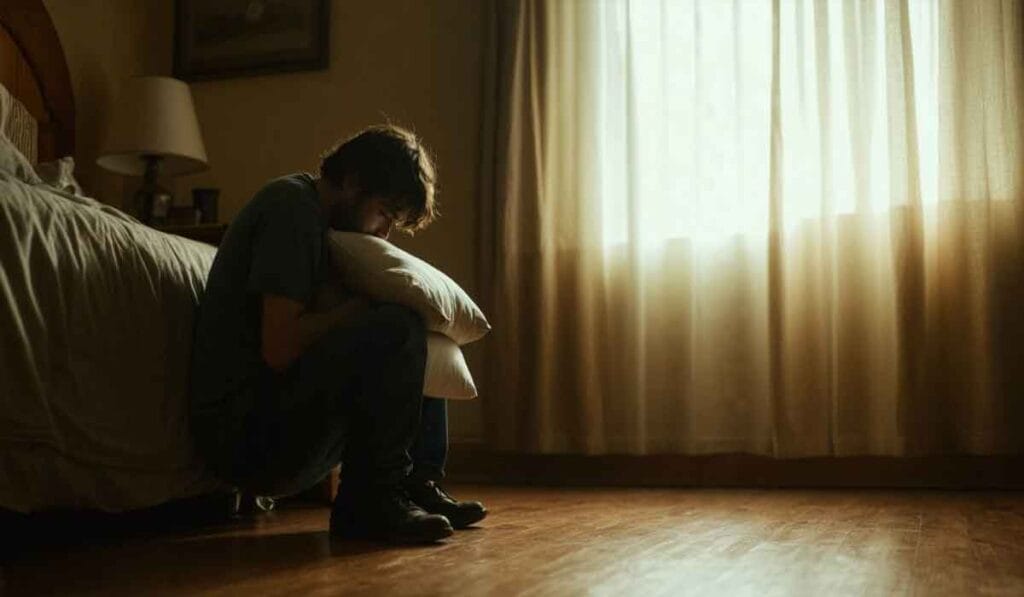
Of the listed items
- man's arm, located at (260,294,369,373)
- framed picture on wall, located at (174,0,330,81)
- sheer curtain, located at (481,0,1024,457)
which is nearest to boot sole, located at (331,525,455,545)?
man's arm, located at (260,294,369,373)

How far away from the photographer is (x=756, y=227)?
307 cm

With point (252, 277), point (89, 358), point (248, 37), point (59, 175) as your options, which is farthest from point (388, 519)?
point (248, 37)

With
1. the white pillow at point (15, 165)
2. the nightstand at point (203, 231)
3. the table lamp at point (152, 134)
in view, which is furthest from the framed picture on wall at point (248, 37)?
the white pillow at point (15, 165)

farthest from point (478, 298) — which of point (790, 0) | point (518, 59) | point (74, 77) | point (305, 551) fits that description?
point (305, 551)

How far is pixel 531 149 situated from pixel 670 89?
46 cm

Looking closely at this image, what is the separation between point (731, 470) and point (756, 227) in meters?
0.71

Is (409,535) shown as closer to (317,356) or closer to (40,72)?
(317,356)

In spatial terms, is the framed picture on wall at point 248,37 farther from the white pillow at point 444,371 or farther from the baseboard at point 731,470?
the white pillow at point 444,371

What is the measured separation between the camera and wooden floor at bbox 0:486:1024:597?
125 centimetres

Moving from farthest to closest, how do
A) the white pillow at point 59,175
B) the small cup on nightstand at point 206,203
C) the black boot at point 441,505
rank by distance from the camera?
Answer: the small cup on nightstand at point 206,203, the white pillow at point 59,175, the black boot at point 441,505

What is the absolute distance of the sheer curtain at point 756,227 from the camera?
Answer: 283 cm

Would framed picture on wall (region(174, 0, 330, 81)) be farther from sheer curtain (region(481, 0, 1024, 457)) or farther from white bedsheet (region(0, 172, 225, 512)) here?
white bedsheet (region(0, 172, 225, 512))

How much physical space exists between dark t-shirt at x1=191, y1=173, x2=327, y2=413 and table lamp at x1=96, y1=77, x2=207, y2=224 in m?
1.73

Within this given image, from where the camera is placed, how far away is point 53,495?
5.06 ft
